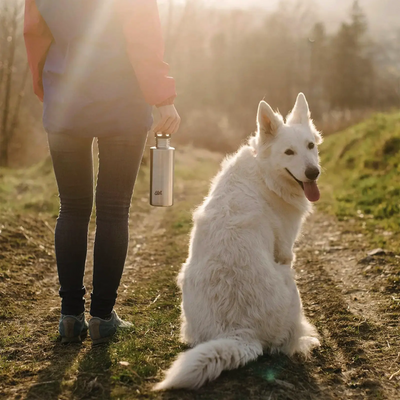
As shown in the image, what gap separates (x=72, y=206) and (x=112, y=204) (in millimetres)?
264

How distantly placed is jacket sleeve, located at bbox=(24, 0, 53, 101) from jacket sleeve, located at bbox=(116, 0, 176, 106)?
55 centimetres

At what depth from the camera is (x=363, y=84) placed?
49.1 metres

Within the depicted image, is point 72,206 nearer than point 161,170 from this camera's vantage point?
Yes

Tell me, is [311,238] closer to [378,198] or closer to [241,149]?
[378,198]

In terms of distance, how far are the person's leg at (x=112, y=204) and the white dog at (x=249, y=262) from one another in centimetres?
50

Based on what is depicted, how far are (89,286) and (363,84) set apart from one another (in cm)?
5011

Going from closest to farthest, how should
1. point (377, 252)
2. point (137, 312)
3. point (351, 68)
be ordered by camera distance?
point (137, 312), point (377, 252), point (351, 68)

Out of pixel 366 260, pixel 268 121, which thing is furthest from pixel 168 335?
pixel 366 260

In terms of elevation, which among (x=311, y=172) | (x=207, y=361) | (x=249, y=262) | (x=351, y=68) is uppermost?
(x=351, y=68)

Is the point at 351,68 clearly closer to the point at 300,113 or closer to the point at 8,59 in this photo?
the point at 8,59

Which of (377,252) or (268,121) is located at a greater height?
(268,121)

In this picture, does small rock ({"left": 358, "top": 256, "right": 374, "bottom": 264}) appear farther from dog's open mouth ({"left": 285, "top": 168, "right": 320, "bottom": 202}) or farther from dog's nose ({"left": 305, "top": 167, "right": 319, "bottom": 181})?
dog's nose ({"left": 305, "top": 167, "right": 319, "bottom": 181})

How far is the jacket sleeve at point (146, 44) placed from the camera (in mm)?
2650

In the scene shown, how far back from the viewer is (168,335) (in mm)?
3342
